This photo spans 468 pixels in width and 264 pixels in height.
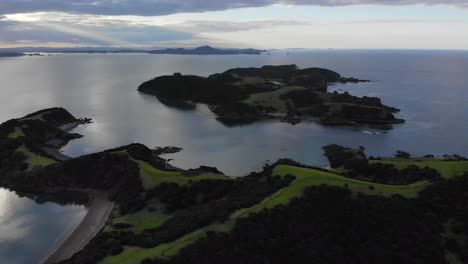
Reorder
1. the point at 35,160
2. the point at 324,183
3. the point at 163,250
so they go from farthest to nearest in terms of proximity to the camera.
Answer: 1. the point at 35,160
2. the point at 324,183
3. the point at 163,250

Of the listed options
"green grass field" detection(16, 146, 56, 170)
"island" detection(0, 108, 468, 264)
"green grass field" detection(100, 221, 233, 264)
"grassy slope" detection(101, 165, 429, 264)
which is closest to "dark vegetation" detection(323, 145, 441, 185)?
"island" detection(0, 108, 468, 264)

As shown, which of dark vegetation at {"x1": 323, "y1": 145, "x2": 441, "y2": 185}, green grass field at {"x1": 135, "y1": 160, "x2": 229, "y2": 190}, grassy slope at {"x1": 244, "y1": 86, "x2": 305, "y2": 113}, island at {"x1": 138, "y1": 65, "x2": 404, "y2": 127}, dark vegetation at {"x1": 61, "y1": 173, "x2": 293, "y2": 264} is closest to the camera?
dark vegetation at {"x1": 61, "y1": 173, "x2": 293, "y2": 264}

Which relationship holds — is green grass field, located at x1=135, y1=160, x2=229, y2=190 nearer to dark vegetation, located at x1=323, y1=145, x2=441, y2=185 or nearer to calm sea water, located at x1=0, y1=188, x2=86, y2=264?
calm sea water, located at x1=0, y1=188, x2=86, y2=264

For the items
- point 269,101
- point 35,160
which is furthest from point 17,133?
point 269,101

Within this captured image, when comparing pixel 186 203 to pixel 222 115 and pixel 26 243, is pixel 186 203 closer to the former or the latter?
pixel 26 243

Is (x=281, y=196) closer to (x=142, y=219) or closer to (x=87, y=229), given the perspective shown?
(x=142, y=219)

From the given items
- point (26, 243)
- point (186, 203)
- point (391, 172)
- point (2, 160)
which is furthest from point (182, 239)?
point (2, 160)
